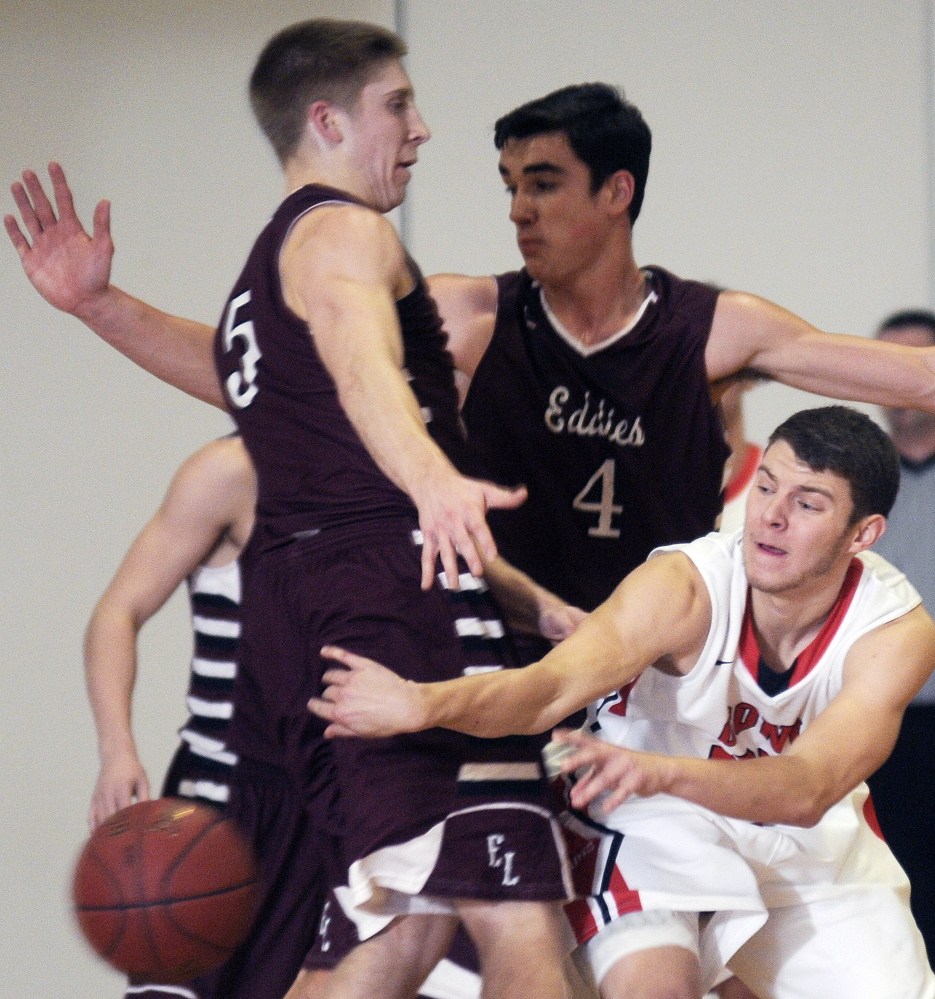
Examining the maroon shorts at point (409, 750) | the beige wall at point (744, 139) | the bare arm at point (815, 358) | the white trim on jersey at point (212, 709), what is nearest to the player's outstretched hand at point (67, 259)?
the white trim on jersey at point (212, 709)

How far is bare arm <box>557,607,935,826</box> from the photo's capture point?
1968mm

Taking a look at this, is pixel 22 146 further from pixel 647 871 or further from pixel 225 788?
pixel 647 871

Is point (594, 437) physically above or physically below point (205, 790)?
above

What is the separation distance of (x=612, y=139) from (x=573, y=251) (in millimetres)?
291

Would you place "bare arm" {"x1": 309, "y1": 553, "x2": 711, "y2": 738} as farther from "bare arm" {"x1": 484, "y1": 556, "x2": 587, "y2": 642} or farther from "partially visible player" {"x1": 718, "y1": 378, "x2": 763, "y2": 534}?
"partially visible player" {"x1": 718, "y1": 378, "x2": 763, "y2": 534}

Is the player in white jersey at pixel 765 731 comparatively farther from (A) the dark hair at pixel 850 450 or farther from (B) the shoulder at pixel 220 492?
(B) the shoulder at pixel 220 492

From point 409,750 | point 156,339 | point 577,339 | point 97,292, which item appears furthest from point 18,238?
point 409,750

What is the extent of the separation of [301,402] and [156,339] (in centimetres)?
79

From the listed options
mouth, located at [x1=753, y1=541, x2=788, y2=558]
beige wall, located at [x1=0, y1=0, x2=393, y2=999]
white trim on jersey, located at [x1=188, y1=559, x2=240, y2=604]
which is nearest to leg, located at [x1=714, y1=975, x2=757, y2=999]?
mouth, located at [x1=753, y1=541, x2=788, y2=558]

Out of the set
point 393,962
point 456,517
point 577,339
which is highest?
point 577,339

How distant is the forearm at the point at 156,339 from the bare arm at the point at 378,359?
0.72 metres

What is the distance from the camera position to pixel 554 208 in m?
3.12

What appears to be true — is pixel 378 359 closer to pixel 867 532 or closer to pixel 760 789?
pixel 760 789

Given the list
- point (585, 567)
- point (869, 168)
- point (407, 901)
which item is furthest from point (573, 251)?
point (869, 168)
